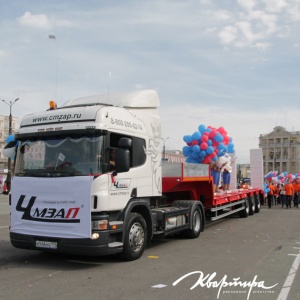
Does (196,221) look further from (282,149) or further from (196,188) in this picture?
(282,149)

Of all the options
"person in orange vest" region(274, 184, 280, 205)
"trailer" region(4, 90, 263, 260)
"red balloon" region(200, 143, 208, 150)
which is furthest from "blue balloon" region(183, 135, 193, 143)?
"person in orange vest" region(274, 184, 280, 205)

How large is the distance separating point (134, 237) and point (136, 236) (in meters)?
0.05

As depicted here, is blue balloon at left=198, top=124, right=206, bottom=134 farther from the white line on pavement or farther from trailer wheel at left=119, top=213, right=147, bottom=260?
the white line on pavement

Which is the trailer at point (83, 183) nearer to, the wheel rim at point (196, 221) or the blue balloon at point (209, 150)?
the wheel rim at point (196, 221)

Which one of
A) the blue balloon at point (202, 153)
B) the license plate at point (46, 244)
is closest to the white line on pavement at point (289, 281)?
the license plate at point (46, 244)

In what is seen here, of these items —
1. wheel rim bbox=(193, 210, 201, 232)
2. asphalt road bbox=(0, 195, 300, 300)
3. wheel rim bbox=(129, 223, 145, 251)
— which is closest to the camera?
asphalt road bbox=(0, 195, 300, 300)

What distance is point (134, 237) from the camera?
7.61 m

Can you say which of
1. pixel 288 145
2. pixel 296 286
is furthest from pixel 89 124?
pixel 288 145

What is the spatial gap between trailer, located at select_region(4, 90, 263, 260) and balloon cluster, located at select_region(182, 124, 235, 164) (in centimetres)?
532

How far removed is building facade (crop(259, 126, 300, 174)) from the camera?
123500 mm

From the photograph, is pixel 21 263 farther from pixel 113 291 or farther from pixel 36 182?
pixel 113 291

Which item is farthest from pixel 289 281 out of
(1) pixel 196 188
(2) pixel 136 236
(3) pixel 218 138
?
(3) pixel 218 138

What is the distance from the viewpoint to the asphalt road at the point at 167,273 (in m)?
5.62

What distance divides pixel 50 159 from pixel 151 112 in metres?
2.86
